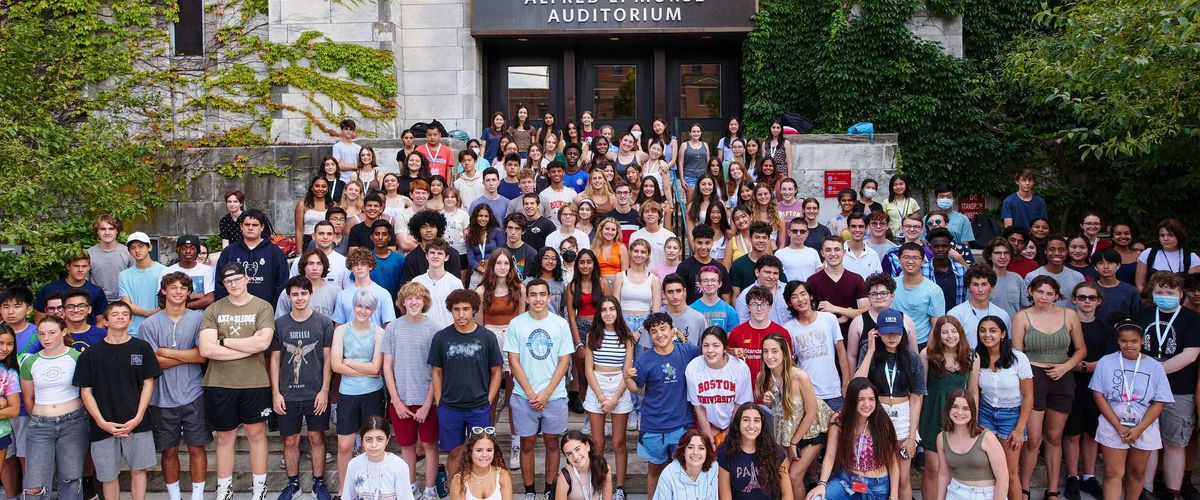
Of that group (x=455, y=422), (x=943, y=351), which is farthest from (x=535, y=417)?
(x=943, y=351)

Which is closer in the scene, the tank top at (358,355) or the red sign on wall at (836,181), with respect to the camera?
the tank top at (358,355)

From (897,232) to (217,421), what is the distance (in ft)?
24.4

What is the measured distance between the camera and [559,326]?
21.6ft

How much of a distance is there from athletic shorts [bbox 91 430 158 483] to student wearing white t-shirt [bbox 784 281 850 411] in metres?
5.03

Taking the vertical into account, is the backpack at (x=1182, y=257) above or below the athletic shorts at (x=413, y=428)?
above

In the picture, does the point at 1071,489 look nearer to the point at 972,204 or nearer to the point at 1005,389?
the point at 1005,389

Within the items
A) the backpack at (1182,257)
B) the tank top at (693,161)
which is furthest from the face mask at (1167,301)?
the tank top at (693,161)

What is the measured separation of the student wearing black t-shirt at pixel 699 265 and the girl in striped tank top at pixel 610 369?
1150mm

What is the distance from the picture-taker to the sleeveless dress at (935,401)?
6.15m

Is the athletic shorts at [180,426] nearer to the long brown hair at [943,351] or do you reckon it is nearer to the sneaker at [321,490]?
the sneaker at [321,490]

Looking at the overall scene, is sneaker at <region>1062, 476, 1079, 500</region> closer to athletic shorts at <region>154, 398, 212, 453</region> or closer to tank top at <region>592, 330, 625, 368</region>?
tank top at <region>592, 330, 625, 368</region>

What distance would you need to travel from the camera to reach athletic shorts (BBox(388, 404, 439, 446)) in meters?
6.52

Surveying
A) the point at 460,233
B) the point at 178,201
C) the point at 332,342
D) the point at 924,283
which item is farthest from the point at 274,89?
the point at 924,283

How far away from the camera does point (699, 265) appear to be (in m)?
7.54
